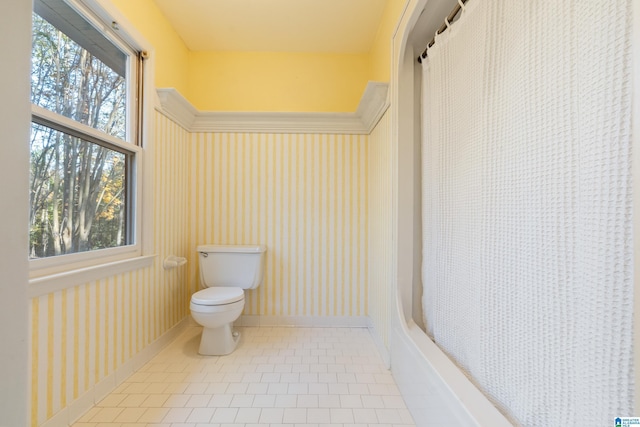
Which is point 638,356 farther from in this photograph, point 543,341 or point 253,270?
point 253,270

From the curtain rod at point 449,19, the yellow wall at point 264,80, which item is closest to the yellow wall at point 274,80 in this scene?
the yellow wall at point 264,80

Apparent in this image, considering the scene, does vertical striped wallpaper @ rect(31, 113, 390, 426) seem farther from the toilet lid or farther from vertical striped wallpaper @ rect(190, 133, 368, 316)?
the toilet lid

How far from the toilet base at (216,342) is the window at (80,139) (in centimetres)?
77

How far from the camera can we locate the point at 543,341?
0.73 m

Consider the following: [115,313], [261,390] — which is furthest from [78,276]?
[261,390]

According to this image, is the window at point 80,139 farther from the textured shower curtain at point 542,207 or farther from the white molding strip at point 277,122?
the textured shower curtain at point 542,207

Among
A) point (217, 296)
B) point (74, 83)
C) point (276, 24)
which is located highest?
point (276, 24)

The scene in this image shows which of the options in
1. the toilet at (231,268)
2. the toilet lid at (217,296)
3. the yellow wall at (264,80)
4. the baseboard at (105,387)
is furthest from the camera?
the yellow wall at (264,80)

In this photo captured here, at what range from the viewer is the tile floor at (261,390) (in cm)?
127

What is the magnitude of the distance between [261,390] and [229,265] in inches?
38.7

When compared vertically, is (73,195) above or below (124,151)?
below

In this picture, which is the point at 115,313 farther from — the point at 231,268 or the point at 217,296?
the point at 231,268

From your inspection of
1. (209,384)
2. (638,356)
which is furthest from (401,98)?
(209,384)

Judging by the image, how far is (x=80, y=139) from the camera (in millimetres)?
1332
